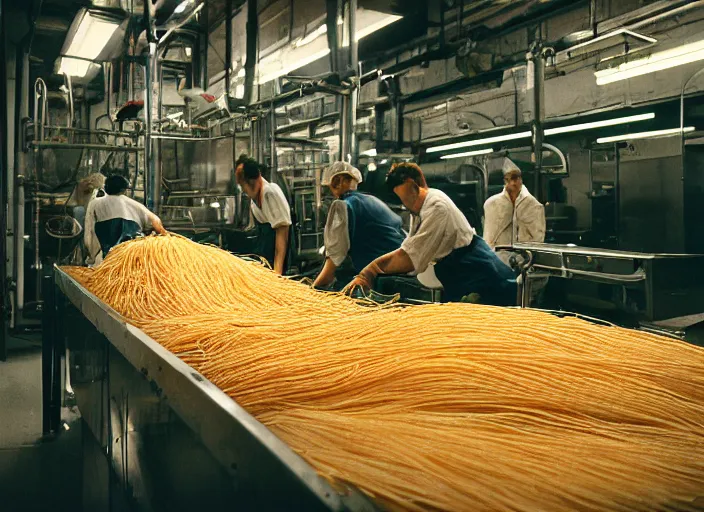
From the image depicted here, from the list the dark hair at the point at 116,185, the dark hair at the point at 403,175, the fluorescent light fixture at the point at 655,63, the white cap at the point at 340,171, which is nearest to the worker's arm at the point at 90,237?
the dark hair at the point at 116,185

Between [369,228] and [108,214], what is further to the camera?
[108,214]

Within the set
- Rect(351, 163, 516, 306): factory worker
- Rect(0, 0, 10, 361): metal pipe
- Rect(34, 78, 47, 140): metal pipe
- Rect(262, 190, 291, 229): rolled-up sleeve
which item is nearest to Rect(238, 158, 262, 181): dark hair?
Rect(262, 190, 291, 229): rolled-up sleeve

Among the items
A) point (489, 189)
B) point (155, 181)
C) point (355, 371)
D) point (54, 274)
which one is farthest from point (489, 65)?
point (54, 274)

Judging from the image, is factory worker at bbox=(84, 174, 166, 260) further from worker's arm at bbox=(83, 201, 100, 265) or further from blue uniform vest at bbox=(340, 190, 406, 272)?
blue uniform vest at bbox=(340, 190, 406, 272)

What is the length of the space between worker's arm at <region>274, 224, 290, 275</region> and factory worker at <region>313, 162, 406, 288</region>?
251mm

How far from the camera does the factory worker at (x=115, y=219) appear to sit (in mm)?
2760

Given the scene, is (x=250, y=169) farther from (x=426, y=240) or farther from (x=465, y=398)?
(x=465, y=398)

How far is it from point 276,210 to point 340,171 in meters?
0.45

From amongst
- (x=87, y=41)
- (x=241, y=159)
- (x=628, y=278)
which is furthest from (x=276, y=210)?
(x=87, y=41)

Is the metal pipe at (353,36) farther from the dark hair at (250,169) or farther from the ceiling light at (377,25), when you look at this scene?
the dark hair at (250,169)

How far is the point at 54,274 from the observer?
2.61 m

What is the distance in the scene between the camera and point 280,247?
2.16 meters

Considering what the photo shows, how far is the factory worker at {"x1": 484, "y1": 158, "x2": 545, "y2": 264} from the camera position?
51.1 inches

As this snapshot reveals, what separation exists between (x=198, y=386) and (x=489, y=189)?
81 cm
